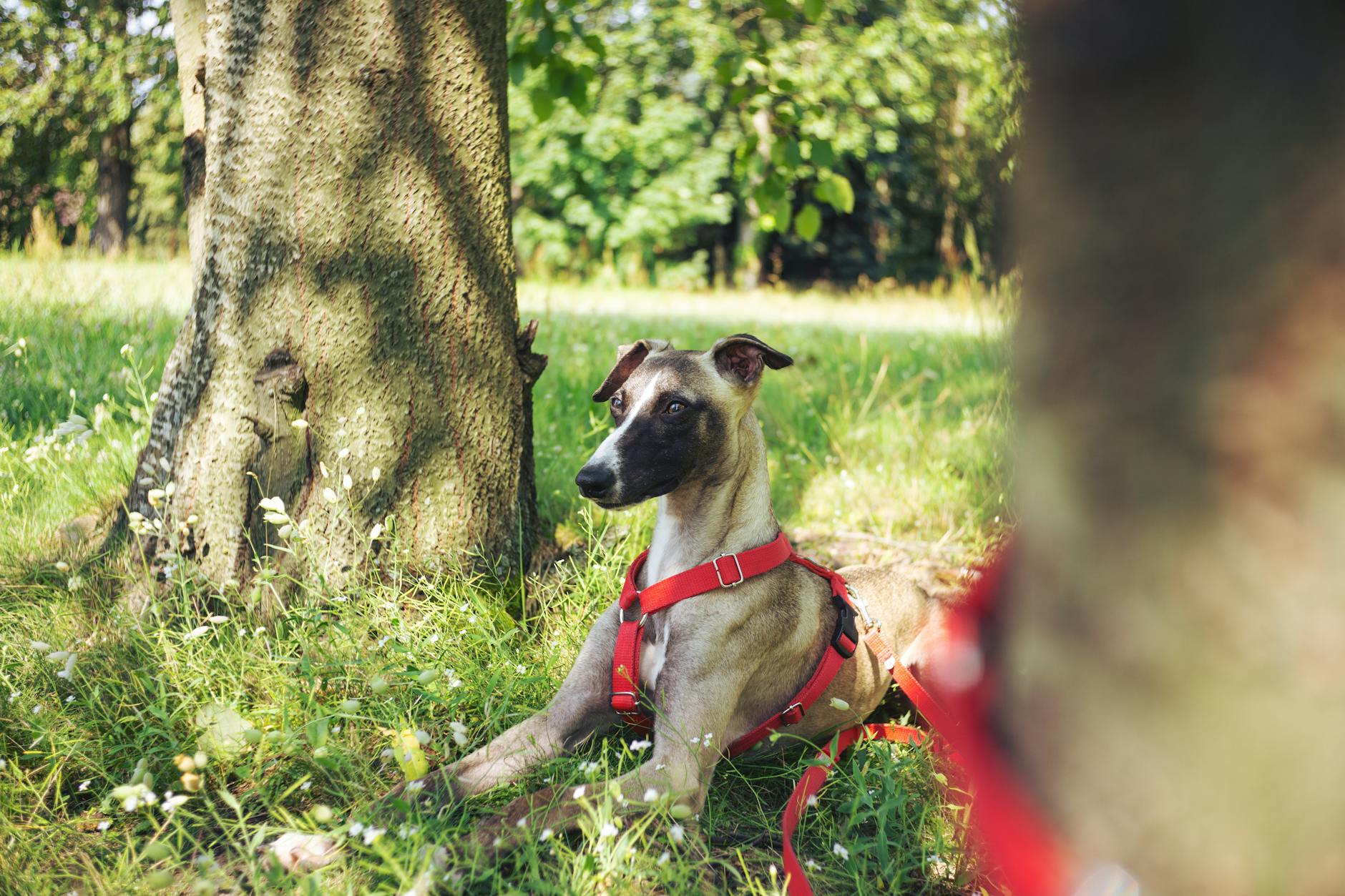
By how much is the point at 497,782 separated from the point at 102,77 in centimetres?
1966

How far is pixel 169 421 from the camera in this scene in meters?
3.01

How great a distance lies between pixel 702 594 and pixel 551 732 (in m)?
0.58

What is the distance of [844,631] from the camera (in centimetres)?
274

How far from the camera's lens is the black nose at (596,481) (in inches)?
98.1

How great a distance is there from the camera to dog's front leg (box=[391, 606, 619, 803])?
89.7 inches

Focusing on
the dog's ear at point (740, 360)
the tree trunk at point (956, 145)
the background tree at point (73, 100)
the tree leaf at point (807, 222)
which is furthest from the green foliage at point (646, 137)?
the tree trunk at point (956, 145)

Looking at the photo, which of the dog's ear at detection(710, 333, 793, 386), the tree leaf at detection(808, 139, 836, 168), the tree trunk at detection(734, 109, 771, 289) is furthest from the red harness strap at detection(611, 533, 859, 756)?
the tree trunk at detection(734, 109, 771, 289)

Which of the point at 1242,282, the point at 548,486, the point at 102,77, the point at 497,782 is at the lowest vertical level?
the point at 497,782

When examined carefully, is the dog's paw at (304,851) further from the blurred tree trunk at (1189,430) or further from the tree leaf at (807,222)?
the tree leaf at (807,222)

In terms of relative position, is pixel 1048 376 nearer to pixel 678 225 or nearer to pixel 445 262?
pixel 445 262

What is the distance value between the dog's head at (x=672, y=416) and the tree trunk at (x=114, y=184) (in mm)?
20587

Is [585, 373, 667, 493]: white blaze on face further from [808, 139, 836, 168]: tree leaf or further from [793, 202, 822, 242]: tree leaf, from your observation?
[793, 202, 822, 242]: tree leaf

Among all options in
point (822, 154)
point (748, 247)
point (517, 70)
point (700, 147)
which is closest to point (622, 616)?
point (822, 154)

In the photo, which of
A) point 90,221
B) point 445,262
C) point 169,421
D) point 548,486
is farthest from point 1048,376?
point 90,221
